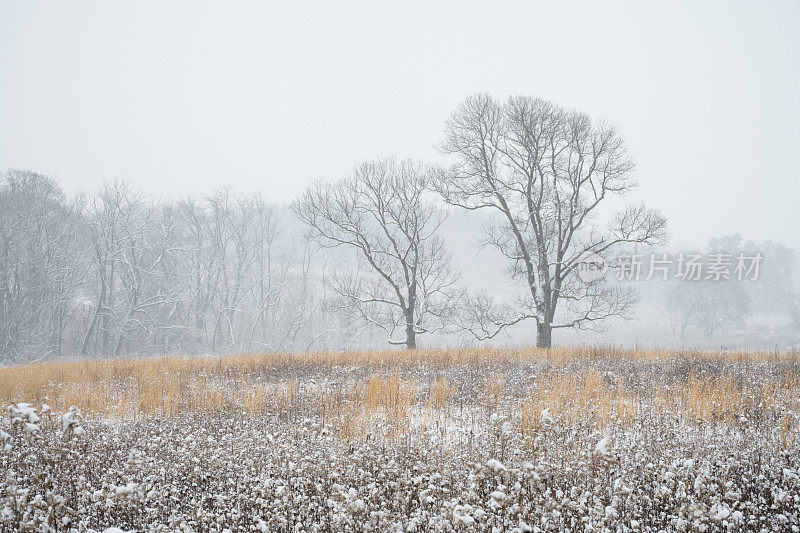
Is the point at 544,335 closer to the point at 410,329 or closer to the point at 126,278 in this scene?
the point at 410,329

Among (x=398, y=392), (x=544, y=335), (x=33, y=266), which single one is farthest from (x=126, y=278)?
(x=398, y=392)

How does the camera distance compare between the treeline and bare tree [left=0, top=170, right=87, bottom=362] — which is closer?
bare tree [left=0, top=170, right=87, bottom=362]

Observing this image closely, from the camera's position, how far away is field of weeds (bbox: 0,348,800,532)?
12.9ft

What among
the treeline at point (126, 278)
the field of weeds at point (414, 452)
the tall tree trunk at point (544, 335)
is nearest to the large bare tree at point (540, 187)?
the tall tree trunk at point (544, 335)

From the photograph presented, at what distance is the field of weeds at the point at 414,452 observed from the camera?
3932 millimetres

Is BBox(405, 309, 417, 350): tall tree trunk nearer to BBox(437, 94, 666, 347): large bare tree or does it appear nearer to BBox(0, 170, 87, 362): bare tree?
BBox(437, 94, 666, 347): large bare tree

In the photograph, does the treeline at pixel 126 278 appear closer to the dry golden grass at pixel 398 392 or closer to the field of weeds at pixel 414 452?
the dry golden grass at pixel 398 392

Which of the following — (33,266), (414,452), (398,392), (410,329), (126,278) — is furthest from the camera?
(126,278)

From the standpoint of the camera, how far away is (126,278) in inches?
1439

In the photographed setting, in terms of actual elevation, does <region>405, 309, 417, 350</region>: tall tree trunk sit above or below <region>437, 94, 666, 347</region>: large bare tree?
below

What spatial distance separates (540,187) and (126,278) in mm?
34725

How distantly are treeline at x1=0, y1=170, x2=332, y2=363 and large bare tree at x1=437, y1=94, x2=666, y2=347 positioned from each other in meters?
26.1

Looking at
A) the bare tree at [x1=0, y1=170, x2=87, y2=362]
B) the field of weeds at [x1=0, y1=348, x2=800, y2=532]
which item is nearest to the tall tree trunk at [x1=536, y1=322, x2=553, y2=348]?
the field of weeds at [x1=0, y1=348, x2=800, y2=532]

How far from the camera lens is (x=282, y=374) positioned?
12.3 metres
